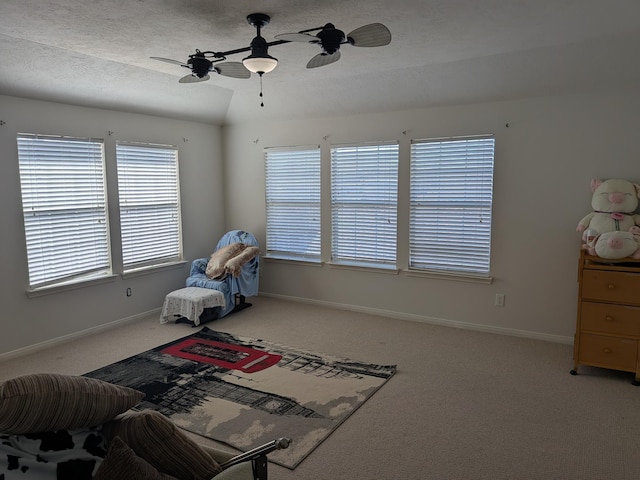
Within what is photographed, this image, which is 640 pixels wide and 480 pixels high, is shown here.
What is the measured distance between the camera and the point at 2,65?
3.66 meters

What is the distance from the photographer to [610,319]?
359 centimetres

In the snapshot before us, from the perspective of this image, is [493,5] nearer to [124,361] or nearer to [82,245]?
[124,361]

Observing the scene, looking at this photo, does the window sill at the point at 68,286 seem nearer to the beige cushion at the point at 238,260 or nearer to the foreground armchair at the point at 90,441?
the beige cushion at the point at 238,260

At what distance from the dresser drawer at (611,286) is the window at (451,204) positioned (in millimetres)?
1195

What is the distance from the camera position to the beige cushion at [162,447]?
59.6 inches

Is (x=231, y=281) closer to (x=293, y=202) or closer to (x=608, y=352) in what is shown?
(x=293, y=202)

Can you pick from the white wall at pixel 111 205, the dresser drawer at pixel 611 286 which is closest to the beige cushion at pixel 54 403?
the white wall at pixel 111 205

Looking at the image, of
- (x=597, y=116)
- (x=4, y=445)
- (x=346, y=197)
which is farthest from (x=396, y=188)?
(x=4, y=445)

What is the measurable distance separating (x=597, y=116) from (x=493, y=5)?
6.48 ft

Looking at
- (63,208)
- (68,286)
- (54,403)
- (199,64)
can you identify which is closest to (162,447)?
(54,403)

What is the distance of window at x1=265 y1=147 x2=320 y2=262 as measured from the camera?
5.81 metres

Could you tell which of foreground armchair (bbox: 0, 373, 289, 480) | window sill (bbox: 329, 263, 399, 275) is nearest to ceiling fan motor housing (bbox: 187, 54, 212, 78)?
foreground armchair (bbox: 0, 373, 289, 480)

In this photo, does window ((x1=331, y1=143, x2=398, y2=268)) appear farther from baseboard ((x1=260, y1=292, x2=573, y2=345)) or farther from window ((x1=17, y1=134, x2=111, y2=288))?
window ((x1=17, y1=134, x2=111, y2=288))

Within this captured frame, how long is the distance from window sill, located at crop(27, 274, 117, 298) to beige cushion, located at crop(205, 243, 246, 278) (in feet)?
3.53
